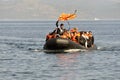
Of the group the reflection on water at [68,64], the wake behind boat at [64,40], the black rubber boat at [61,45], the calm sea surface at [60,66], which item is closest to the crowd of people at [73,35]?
the wake behind boat at [64,40]

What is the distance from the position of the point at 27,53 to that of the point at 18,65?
36.9 feet

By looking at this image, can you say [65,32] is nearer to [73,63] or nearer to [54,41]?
[54,41]

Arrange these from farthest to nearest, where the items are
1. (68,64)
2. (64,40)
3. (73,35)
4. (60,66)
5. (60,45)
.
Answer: (73,35), (60,45), (64,40), (68,64), (60,66)

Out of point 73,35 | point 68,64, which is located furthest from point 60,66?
point 73,35

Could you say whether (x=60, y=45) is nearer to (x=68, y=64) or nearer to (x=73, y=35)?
(x=73, y=35)

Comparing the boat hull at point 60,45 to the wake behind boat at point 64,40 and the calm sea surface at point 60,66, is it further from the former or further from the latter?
the calm sea surface at point 60,66

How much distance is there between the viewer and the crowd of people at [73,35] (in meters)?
50.4

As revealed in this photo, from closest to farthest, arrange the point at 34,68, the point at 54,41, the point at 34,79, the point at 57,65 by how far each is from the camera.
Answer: the point at 34,79 < the point at 34,68 < the point at 57,65 < the point at 54,41

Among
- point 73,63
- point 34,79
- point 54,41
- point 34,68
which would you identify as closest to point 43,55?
point 54,41

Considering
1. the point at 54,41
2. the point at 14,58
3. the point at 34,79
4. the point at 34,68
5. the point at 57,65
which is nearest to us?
the point at 34,79

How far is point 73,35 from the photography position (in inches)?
2050

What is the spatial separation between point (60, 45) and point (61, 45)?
0.30 ft

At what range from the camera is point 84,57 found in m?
46.8

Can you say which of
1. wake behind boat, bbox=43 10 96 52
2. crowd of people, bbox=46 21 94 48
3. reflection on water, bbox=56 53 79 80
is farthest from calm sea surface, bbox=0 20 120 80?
crowd of people, bbox=46 21 94 48
